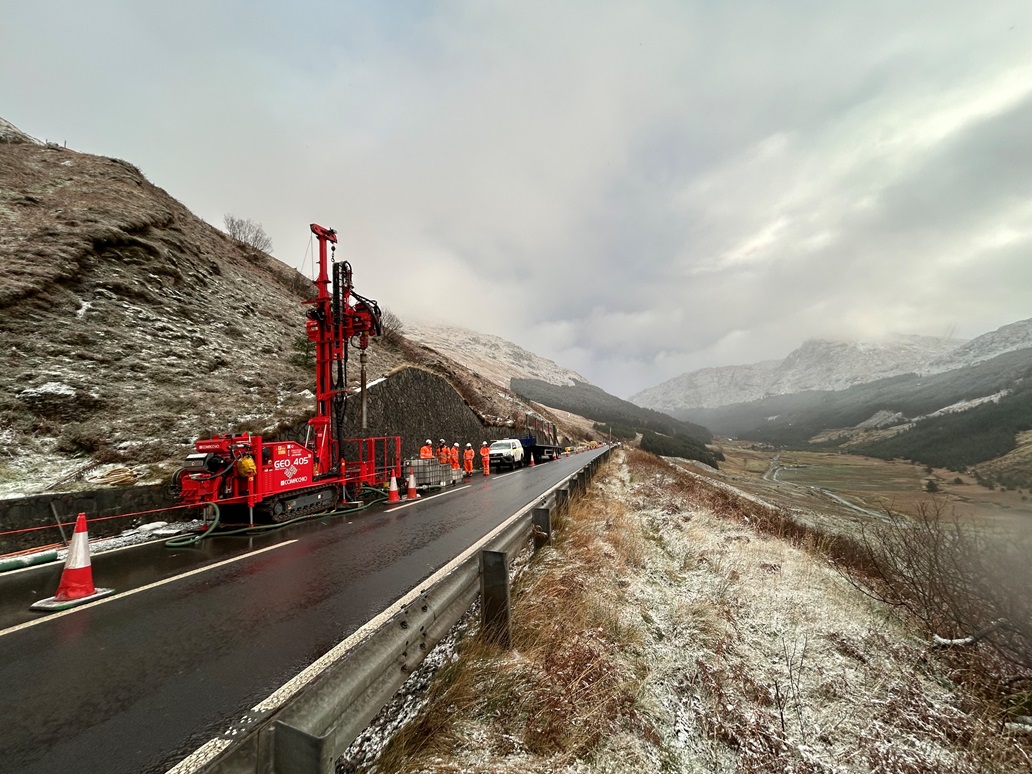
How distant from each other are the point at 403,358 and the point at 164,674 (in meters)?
27.2

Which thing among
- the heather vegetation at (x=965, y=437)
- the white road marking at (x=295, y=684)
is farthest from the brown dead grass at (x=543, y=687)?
the heather vegetation at (x=965, y=437)

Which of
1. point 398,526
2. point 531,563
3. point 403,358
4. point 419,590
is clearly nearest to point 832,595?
point 531,563

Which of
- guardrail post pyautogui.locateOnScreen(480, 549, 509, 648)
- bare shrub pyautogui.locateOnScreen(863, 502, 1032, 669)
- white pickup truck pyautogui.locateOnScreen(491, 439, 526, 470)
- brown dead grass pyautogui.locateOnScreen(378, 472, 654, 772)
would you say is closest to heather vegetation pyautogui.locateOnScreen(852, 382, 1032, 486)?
white pickup truck pyautogui.locateOnScreen(491, 439, 526, 470)

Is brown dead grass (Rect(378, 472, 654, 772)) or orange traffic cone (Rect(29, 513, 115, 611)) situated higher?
orange traffic cone (Rect(29, 513, 115, 611))

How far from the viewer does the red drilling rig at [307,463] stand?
8734 millimetres

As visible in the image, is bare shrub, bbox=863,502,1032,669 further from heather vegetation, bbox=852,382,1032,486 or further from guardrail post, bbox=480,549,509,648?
heather vegetation, bbox=852,382,1032,486

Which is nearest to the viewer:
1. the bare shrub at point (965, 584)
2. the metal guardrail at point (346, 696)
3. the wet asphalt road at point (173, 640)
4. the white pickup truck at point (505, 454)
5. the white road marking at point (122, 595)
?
the metal guardrail at point (346, 696)

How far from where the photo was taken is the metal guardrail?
4.52 ft

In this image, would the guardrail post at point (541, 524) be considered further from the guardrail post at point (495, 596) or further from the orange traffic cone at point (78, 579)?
the orange traffic cone at point (78, 579)

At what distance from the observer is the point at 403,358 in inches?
1172

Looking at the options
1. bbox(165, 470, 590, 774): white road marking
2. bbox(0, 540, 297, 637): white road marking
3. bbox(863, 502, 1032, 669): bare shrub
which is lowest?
bbox(863, 502, 1032, 669): bare shrub

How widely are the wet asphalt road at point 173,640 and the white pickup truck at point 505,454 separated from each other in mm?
20220

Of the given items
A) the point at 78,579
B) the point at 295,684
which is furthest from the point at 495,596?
the point at 78,579

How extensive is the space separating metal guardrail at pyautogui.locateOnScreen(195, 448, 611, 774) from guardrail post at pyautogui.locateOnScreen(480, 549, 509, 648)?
0.30ft
